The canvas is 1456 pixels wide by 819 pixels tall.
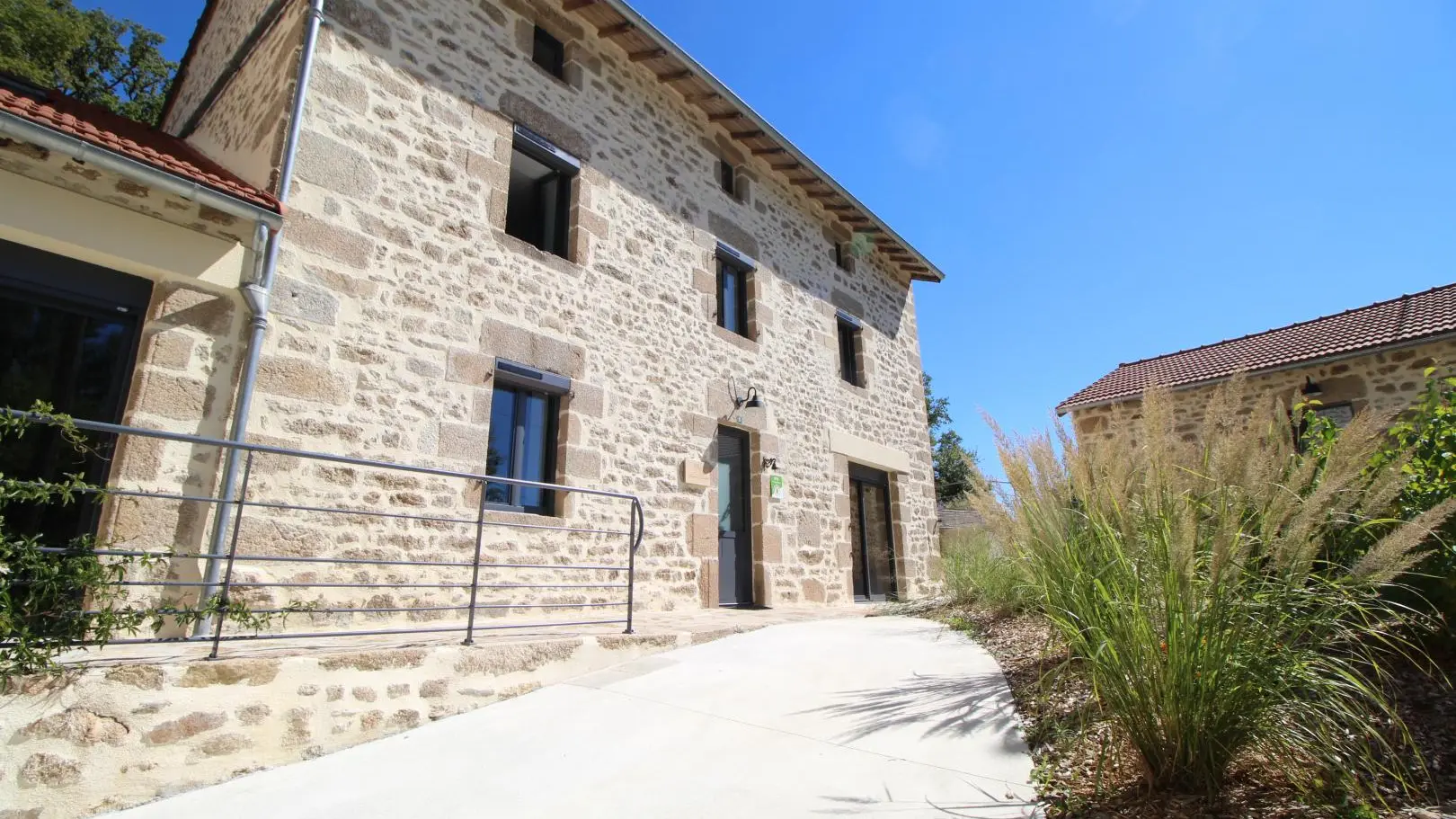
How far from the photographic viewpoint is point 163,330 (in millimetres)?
3713

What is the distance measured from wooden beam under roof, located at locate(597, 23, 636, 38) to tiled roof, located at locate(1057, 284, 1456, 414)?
696 centimetres

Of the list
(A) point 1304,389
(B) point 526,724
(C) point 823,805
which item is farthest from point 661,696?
(A) point 1304,389

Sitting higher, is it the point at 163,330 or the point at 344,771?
the point at 163,330

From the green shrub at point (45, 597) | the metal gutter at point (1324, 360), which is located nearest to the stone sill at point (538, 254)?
the green shrub at point (45, 597)

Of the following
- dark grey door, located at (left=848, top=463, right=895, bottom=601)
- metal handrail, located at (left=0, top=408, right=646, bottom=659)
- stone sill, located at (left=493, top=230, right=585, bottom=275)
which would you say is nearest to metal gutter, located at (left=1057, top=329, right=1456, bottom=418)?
dark grey door, located at (left=848, top=463, right=895, bottom=601)

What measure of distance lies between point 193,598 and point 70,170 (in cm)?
224

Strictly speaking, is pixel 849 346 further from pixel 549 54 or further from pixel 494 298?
pixel 494 298

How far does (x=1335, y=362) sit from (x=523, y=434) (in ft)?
35.0

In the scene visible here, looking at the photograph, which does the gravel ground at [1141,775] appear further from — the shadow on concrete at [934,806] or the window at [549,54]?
the window at [549,54]

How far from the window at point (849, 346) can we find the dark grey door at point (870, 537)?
1.32 meters

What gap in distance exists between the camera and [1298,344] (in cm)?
1026

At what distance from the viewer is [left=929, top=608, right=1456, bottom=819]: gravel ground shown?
1.76 meters

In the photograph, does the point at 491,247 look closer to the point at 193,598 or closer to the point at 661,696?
the point at 193,598

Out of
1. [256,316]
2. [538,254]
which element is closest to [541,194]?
[538,254]
